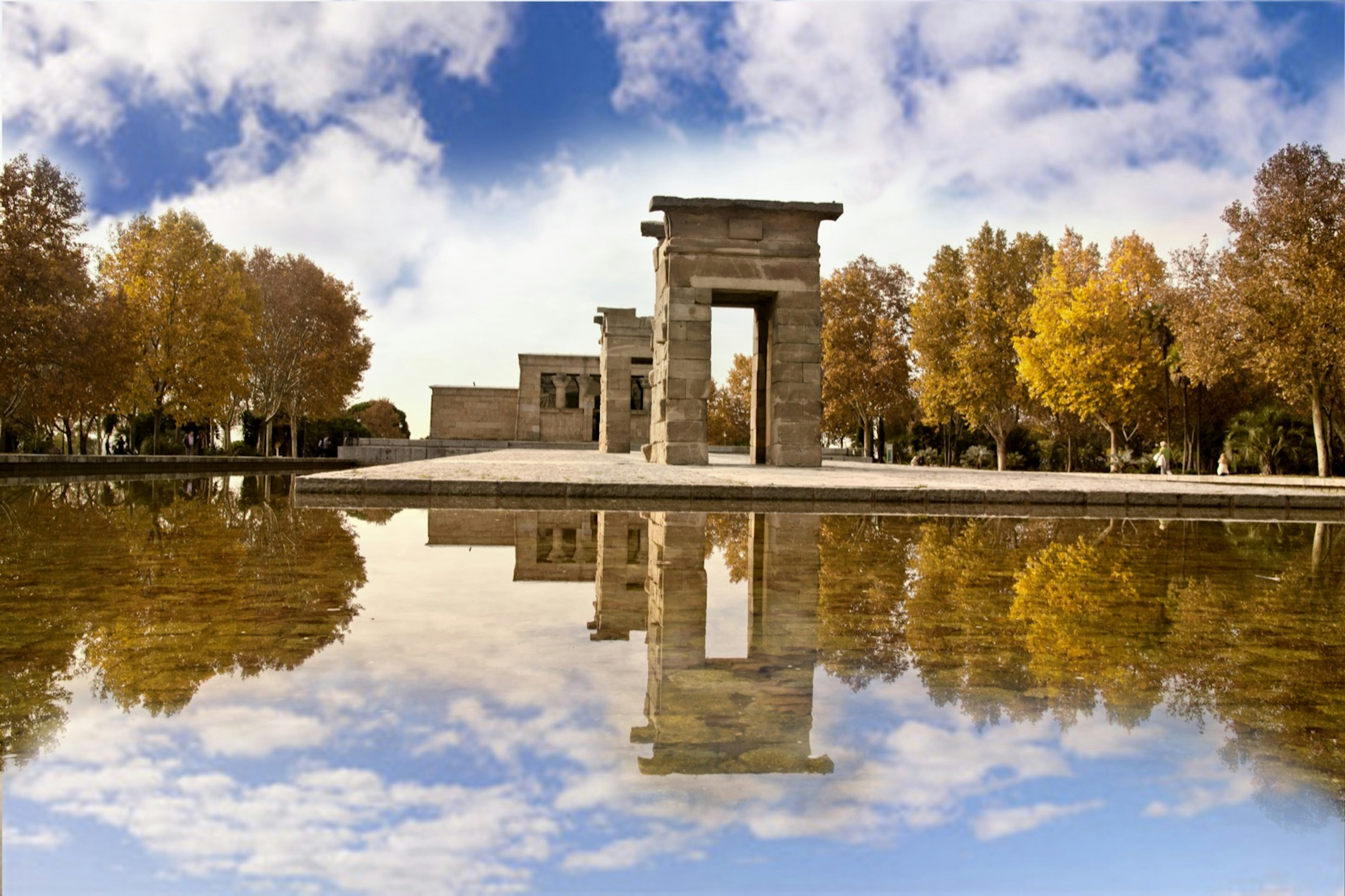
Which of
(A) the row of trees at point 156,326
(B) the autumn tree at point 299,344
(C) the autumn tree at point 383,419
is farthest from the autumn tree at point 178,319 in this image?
(C) the autumn tree at point 383,419

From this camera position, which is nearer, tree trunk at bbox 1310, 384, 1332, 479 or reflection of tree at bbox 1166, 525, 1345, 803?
reflection of tree at bbox 1166, 525, 1345, 803

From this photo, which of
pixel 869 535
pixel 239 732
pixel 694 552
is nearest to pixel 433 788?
pixel 239 732

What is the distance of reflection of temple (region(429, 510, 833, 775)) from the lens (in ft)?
7.09

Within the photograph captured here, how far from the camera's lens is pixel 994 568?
539cm

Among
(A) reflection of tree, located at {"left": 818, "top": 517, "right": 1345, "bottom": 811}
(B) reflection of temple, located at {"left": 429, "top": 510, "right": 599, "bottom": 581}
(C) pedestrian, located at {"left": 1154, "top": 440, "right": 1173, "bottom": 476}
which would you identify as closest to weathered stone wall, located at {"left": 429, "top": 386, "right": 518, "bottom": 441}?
(C) pedestrian, located at {"left": 1154, "top": 440, "right": 1173, "bottom": 476}

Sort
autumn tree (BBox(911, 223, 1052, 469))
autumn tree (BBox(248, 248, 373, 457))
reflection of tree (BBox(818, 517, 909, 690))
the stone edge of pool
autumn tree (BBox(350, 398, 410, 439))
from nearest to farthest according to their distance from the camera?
reflection of tree (BBox(818, 517, 909, 690)) → the stone edge of pool → autumn tree (BBox(911, 223, 1052, 469)) → autumn tree (BBox(248, 248, 373, 457)) → autumn tree (BBox(350, 398, 410, 439))

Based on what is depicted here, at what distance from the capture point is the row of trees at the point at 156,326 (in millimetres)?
27984

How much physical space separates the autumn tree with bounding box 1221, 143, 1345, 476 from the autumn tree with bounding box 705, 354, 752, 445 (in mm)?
33146

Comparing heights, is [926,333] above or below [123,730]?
above

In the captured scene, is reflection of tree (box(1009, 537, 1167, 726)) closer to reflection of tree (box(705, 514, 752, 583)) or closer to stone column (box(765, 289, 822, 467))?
reflection of tree (box(705, 514, 752, 583))

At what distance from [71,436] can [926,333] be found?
117 feet

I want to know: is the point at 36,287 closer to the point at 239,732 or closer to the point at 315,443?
the point at 239,732

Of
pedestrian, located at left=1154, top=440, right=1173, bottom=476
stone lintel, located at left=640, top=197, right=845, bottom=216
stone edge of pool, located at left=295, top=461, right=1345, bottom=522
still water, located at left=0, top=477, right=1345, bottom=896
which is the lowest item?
still water, located at left=0, top=477, right=1345, bottom=896

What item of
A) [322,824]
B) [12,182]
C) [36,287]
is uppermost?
[12,182]
